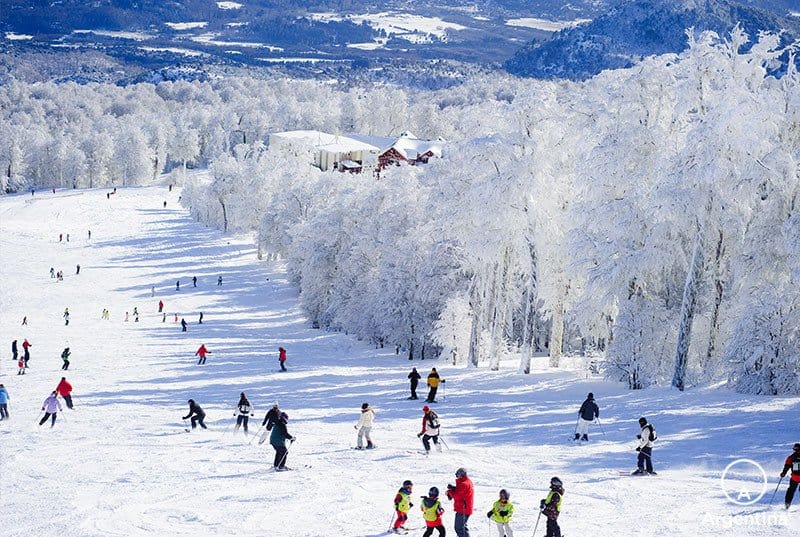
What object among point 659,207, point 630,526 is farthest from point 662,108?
point 630,526

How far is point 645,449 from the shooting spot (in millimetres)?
19250

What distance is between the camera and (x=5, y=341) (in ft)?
153

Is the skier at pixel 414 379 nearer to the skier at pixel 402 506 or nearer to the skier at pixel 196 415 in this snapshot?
the skier at pixel 196 415

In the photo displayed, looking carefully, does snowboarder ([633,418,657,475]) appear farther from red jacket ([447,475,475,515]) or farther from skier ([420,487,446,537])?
skier ([420,487,446,537])

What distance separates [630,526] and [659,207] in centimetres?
1509

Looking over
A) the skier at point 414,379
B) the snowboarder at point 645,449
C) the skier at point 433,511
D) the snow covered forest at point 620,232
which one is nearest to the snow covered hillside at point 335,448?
the snowboarder at point 645,449

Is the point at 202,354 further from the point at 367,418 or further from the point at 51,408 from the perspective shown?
the point at 367,418

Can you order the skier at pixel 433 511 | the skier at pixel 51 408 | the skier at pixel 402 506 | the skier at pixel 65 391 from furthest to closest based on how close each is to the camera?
the skier at pixel 65 391 < the skier at pixel 51 408 < the skier at pixel 402 506 < the skier at pixel 433 511

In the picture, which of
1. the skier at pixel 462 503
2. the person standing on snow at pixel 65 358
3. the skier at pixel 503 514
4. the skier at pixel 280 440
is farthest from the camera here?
the person standing on snow at pixel 65 358

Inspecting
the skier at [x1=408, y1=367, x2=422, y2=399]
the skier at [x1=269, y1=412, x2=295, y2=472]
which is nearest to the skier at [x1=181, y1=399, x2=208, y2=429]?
the skier at [x1=269, y1=412, x2=295, y2=472]

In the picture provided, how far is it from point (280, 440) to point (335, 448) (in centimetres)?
296

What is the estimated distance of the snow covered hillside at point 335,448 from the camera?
17.1m

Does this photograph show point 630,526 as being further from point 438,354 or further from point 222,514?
point 438,354

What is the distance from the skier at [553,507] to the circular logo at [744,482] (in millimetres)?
4557
